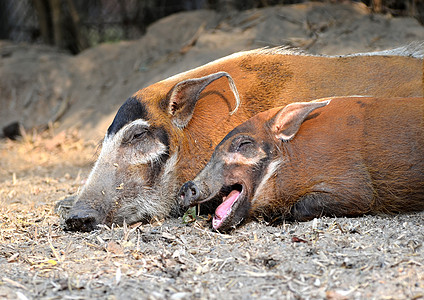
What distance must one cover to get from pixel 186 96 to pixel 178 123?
21 centimetres

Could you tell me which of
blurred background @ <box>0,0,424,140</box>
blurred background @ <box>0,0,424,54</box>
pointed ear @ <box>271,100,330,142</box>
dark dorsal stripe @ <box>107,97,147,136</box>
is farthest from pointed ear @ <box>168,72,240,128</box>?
blurred background @ <box>0,0,424,54</box>

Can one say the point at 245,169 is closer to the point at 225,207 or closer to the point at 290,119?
the point at 225,207

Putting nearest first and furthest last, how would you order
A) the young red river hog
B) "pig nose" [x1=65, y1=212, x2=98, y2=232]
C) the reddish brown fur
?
the young red river hog → "pig nose" [x1=65, y1=212, x2=98, y2=232] → the reddish brown fur

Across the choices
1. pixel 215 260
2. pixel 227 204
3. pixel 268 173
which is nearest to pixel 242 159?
pixel 268 173

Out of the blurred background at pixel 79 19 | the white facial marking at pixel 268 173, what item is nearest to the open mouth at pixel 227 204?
the white facial marking at pixel 268 173

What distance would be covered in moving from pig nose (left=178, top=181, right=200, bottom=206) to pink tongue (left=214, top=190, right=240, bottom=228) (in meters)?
0.19

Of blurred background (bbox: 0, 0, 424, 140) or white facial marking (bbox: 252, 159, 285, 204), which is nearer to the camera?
white facial marking (bbox: 252, 159, 285, 204)

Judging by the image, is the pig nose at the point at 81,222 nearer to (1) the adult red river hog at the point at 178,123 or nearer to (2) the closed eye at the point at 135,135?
(1) the adult red river hog at the point at 178,123

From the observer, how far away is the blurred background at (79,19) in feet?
33.2

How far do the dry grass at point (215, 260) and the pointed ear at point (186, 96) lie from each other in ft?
2.59

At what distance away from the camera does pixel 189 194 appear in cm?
360

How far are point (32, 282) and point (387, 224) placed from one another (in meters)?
2.11

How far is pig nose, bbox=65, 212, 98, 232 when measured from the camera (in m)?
3.89

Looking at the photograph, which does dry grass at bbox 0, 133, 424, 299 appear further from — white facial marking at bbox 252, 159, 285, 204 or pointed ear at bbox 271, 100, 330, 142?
pointed ear at bbox 271, 100, 330, 142
